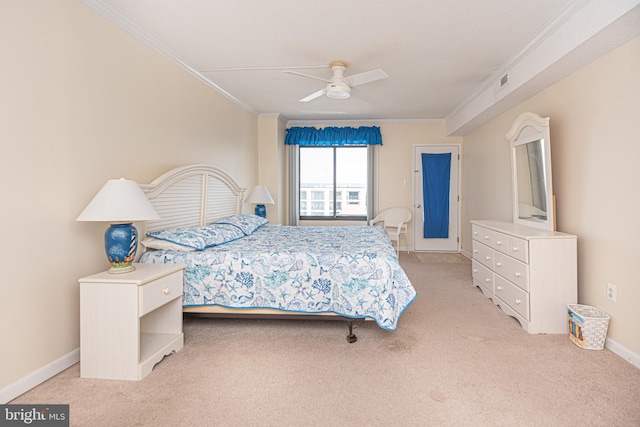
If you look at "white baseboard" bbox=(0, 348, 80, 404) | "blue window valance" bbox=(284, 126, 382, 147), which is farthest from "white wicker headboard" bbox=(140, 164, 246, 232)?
"blue window valance" bbox=(284, 126, 382, 147)

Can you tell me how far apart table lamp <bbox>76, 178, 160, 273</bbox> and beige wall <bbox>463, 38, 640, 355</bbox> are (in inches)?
123

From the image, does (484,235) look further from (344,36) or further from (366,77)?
(344,36)

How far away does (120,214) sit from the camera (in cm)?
A: 205

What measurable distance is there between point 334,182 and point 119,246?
4753 millimetres

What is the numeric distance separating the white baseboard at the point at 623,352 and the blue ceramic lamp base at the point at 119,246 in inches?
128

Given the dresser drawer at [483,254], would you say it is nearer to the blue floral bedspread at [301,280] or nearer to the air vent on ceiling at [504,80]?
the blue floral bedspread at [301,280]

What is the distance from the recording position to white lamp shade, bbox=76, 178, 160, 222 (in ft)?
6.66

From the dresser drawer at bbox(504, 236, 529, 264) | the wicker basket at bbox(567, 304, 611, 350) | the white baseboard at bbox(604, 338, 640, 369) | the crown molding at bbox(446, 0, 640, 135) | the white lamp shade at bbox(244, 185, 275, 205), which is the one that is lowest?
the white baseboard at bbox(604, 338, 640, 369)

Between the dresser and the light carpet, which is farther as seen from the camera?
the dresser

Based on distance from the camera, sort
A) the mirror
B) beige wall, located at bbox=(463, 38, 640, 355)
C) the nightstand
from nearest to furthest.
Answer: the nightstand < beige wall, located at bbox=(463, 38, 640, 355) < the mirror

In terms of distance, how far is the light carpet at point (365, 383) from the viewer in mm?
1683

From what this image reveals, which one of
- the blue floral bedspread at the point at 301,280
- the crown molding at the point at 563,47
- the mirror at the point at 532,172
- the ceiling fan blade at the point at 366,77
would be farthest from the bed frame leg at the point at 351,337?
the crown molding at the point at 563,47

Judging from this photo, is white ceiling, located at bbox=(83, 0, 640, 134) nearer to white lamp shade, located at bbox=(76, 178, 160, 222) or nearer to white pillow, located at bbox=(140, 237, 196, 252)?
white lamp shade, located at bbox=(76, 178, 160, 222)

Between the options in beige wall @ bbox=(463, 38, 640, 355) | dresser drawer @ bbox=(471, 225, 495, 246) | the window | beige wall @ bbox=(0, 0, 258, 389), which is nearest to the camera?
beige wall @ bbox=(0, 0, 258, 389)
